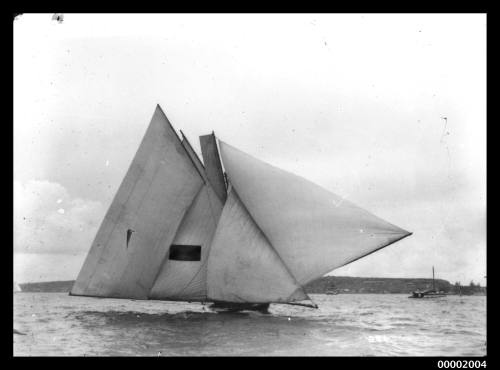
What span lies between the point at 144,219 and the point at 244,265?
5323mm

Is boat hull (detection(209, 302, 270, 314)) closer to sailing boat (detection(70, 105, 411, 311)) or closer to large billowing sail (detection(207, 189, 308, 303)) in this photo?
sailing boat (detection(70, 105, 411, 311))

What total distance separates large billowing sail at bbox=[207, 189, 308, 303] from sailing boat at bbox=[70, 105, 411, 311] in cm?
4

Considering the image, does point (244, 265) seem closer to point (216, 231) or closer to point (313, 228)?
point (216, 231)

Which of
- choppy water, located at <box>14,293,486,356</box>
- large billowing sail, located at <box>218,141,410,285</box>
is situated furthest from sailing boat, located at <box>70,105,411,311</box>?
choppy water, located at <box>14,293,486,356</box>

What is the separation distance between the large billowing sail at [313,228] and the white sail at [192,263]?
10.6 feet

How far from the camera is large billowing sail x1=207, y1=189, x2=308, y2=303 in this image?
24938 millimetres

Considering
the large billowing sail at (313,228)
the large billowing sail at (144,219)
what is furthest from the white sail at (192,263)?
the large billowing sail at (313,228)

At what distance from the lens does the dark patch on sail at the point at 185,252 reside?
27766 millimetres

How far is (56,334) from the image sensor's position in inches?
925

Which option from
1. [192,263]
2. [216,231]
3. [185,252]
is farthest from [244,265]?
[185,252]

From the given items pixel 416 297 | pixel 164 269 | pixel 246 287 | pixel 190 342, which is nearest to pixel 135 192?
pixel 164 269

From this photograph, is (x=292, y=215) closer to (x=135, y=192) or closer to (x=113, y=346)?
(x=135, y=192)

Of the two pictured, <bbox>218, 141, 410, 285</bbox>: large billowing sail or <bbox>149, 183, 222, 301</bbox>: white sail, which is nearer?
<bbox>218, 141, 410, 285</bbox>: large billowing sail

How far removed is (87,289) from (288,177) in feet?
36.4
